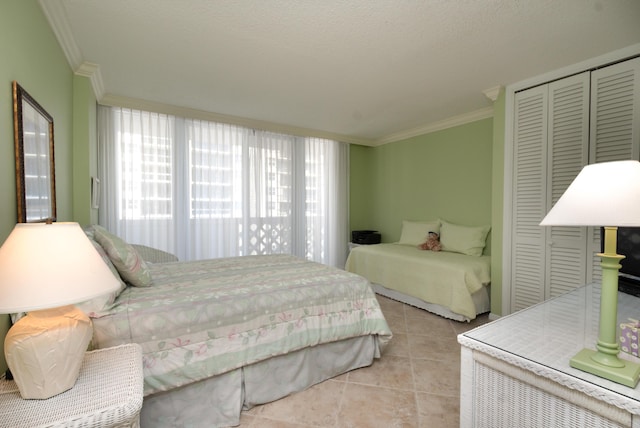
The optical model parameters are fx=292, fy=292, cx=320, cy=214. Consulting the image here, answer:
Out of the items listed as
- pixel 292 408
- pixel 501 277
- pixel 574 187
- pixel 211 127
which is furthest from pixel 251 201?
pixel 574 187

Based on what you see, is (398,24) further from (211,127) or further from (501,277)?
(211,127)

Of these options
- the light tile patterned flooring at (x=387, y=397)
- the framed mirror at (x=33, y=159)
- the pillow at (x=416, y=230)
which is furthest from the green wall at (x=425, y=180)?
the framed mirror at (x=33, y=159)

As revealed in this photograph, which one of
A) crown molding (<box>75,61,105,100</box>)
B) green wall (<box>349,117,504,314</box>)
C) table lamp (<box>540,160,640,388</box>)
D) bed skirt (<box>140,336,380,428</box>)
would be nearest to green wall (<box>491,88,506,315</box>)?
green wall (<box>349,117,504,314</box>)

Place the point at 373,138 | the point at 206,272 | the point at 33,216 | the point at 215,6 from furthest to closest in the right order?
the point at 373,138
the point at 206,272
the point at 215,6
the point at 33,216

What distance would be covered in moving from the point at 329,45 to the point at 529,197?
233cm

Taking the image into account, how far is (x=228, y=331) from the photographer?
1.66m

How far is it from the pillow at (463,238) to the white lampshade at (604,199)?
2.99 m

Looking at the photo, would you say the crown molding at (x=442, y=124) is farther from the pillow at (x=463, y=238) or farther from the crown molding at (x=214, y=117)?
the pillow at (x=463, y=238)

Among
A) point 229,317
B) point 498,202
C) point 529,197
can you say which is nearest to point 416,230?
point 498,202

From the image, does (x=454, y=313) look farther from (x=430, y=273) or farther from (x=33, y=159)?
(x=33, y=159)

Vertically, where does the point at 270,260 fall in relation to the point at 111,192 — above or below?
below

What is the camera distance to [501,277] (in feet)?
10.0

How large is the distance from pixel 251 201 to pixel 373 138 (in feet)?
8.26

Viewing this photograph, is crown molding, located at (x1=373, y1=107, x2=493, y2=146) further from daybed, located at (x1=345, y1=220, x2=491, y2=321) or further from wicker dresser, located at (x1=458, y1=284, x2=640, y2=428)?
wicker dresser, located at (x1=458, y1=284, x2=640, y2=428)
